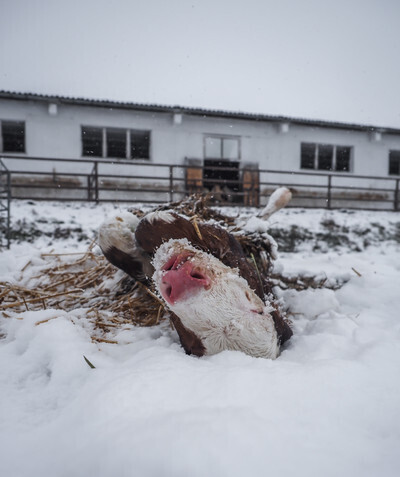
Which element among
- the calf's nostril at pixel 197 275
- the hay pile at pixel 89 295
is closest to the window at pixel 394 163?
the hay pile at pixel 89 295

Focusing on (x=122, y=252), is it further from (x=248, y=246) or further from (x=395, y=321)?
(x=395, y=321)

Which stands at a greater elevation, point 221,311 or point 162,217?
point 162,217

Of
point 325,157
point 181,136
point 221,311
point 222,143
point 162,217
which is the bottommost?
point 221,311

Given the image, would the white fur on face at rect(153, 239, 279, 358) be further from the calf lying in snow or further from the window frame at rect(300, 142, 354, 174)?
the window frame at rect(300, 142, 354, 174)

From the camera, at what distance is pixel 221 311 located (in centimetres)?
127

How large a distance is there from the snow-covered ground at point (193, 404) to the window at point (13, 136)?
10.1 meters

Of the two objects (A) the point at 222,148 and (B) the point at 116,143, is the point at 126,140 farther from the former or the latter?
(A) the point at 222,148

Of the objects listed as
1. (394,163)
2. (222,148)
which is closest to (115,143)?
(222,148)

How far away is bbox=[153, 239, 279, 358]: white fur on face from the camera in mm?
1250

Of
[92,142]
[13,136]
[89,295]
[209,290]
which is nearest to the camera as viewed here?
[209,290]

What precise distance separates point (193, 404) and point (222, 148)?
11480 mm

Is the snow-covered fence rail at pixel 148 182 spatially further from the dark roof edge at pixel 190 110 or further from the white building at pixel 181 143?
the dark roof edge at pixel 190 110

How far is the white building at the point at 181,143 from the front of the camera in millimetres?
9984

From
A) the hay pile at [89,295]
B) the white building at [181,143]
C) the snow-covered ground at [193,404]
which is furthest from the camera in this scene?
the white building at [181,143]
